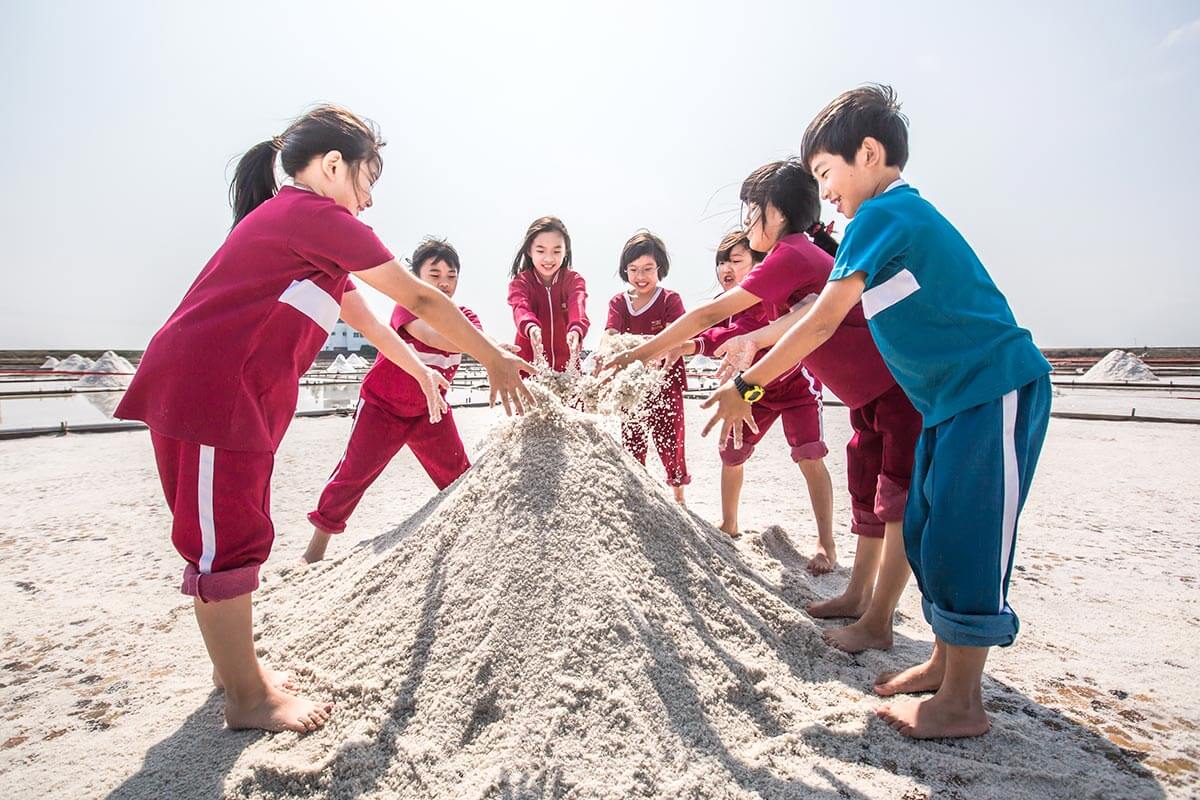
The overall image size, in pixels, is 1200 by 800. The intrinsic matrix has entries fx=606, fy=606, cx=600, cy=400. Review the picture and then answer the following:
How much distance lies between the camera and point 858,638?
2.12 metres

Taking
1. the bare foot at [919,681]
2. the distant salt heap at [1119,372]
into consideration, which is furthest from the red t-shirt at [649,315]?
the distant salt heap at [1119,372]

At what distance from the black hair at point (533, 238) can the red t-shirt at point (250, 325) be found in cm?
244

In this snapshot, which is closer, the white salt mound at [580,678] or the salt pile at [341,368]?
the white salt mound at [580,678]

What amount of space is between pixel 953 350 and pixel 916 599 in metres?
1.64

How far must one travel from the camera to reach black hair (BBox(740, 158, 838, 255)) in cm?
265

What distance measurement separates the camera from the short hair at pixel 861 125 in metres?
1.90

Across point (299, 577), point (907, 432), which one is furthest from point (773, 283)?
point (299, 577)

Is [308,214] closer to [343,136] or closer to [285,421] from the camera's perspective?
[343,136]

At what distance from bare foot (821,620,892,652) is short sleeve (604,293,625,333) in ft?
8.71

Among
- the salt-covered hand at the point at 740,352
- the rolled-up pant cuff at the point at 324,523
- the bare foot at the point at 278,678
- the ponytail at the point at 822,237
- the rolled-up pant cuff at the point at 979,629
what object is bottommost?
the bare foot at the point at 278,678

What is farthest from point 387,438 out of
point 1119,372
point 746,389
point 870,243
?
point 1119,372

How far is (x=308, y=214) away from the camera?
169 cm

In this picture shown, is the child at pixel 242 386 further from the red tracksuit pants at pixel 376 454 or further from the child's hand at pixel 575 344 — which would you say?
the child's hand at pixel 575 344

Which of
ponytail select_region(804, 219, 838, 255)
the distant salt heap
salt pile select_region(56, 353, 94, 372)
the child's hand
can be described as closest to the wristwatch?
ponytail select_region(804, 219, 838, 255)
